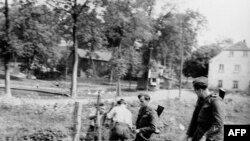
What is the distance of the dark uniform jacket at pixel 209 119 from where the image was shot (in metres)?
2.92

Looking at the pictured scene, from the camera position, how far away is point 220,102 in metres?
2.99

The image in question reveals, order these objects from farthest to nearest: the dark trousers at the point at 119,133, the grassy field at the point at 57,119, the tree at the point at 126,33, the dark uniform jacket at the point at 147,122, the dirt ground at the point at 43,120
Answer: the tree at the point at 126,33
the dirt ground at the point at 43,120
the grassy field at the point at 57,119
the dark trousers at the point at 119,133
the dark uniform jacket at the point at 147,122

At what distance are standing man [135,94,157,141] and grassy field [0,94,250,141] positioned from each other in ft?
5.35

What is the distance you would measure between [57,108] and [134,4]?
629 inches

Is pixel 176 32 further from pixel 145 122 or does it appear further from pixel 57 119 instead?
pixel 145 122

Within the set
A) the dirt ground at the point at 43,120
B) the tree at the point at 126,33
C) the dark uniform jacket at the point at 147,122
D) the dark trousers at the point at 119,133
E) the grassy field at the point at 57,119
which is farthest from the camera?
the tree at the point at 126,33

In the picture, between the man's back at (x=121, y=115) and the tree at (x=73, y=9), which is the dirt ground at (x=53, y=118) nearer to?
the man's back at (x=121, y=115)

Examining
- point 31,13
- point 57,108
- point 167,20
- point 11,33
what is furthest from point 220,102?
point 167,20

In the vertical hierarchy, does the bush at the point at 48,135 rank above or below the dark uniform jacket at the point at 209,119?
below

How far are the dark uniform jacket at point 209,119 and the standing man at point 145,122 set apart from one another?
894mm

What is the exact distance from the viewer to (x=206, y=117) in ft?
10.1

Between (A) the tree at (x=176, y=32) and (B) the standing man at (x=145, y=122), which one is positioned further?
(A) the tree at (x=176, y=32)

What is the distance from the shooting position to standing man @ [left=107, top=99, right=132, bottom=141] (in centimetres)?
480

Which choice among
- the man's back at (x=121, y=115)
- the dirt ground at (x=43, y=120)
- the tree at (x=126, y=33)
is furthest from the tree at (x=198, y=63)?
the man's back at (x=121, y=115)
